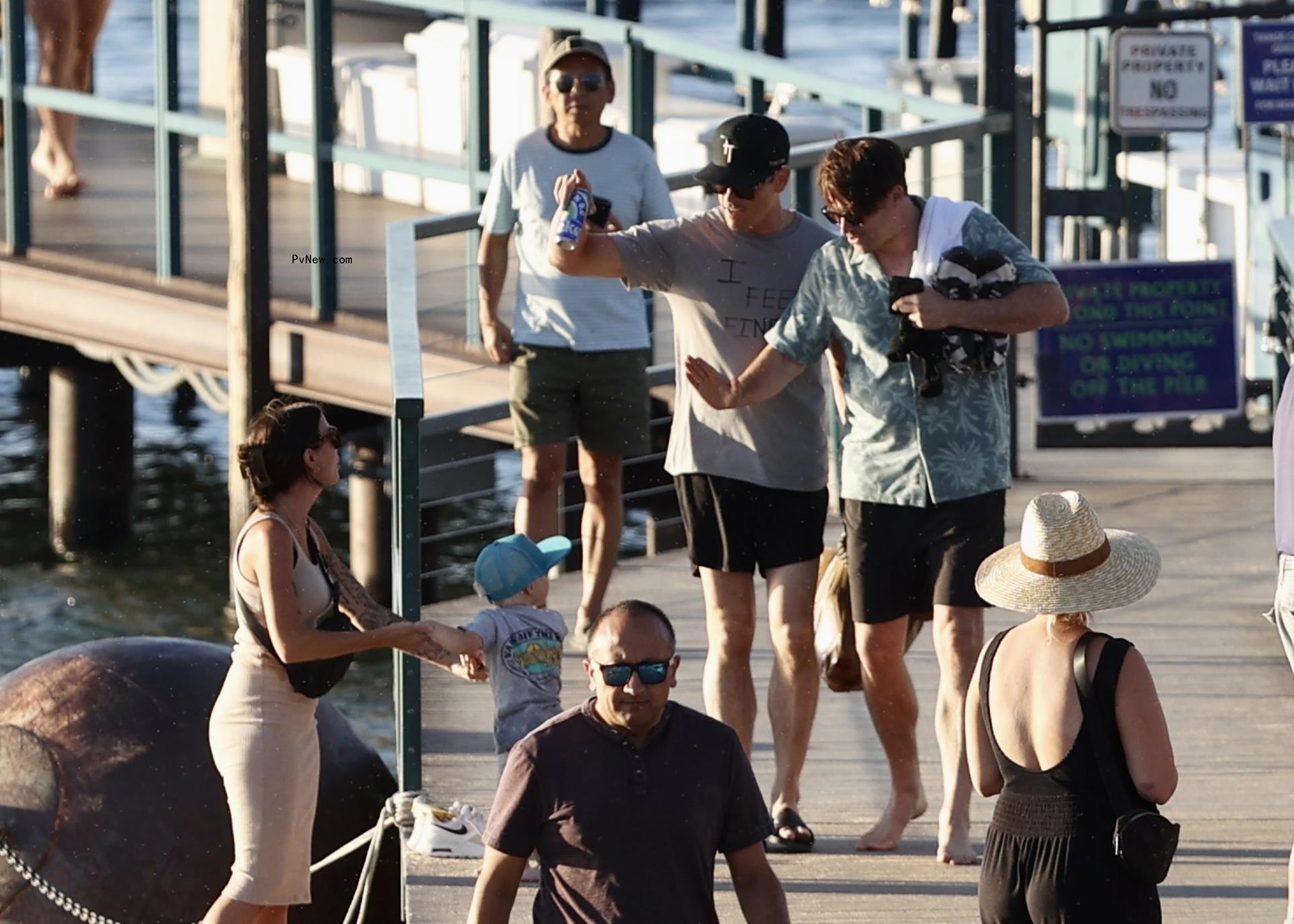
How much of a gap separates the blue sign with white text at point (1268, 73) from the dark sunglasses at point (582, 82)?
563 centimetres

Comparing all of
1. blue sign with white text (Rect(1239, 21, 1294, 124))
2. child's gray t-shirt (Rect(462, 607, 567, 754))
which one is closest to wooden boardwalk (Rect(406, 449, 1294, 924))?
child's gray t-shirt (Rect(462, 607, 567, 754))

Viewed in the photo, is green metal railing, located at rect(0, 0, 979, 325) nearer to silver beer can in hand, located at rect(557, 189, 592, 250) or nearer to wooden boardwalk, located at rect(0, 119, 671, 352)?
wooden boardwalk, located at rect(0, 119, 671, 352)

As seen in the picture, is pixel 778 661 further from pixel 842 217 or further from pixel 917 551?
pixel 842 217

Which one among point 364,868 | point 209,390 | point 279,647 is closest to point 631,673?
point 279,647

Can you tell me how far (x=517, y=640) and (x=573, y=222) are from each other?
3.55ft

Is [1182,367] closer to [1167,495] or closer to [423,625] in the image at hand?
[1167,495]

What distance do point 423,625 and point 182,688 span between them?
2.15m

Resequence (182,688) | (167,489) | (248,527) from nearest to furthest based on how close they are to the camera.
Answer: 1. (248,527)
2. (182,688)
3. (167,489)

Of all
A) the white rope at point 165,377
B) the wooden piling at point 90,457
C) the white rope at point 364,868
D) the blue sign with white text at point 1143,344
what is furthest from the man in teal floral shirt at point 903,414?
the wooden piling at point 90,457

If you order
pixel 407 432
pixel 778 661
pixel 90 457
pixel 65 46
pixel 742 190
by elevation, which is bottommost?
pixel 90 457

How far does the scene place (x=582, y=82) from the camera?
25.8 ft

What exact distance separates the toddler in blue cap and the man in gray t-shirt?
20.4 inches

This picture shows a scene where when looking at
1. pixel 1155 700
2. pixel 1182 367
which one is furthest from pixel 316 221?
pixel 1155 700

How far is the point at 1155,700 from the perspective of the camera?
4.63 metres
